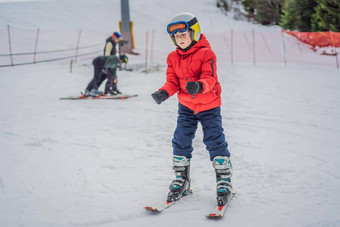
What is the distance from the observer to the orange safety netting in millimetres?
16842

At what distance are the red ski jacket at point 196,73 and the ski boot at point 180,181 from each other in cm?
50

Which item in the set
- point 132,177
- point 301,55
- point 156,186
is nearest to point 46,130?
point 132,177

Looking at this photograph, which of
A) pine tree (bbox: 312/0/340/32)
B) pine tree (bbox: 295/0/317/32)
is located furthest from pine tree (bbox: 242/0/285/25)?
pine tree (bbox: 312/0/340/32)

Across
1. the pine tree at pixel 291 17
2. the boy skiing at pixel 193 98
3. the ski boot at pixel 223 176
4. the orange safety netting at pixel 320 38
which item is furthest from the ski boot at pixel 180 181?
the pine tree at pixel 291 17

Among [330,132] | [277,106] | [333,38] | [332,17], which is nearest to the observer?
[330,132]

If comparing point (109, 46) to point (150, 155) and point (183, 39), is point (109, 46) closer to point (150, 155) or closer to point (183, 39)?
point (150, 155)

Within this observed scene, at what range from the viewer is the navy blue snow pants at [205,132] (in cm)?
320

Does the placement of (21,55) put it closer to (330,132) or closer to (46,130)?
(46,130)

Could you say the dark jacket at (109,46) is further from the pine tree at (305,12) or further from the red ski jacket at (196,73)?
the pine tree at (305,12)

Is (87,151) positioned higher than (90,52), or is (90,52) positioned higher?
(87,151)

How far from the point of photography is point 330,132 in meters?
6.13

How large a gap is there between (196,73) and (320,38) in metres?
17.4

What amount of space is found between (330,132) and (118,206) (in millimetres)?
4367

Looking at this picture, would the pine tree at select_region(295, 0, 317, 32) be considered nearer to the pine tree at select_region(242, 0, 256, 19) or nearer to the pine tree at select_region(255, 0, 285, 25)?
the pine tree at select_region(255, 0, 285, 25)
